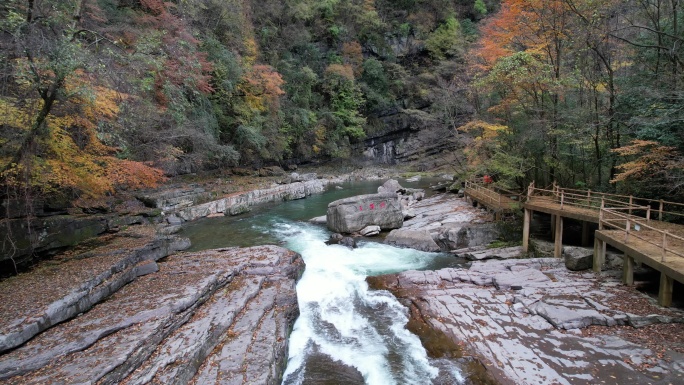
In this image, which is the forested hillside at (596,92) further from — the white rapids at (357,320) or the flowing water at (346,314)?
the white rapids at (357,320)

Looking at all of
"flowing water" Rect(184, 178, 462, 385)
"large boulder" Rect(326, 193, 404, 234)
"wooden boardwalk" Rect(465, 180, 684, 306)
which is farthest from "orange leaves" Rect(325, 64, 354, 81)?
"wooden boardwalk" Rect(465, 180, 684, 306)

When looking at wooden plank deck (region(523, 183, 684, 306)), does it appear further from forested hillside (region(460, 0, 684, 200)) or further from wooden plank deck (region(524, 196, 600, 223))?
forested hillside (region(460, 0, 684, 200))

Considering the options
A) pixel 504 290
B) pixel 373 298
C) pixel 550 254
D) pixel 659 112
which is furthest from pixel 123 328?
pixel 659 112

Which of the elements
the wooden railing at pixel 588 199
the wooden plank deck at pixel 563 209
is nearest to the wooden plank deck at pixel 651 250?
the wooden plank deck at pixel 563 209

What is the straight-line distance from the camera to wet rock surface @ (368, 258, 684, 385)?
6031 mm

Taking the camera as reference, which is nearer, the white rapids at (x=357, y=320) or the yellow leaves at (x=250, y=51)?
the white rapids at (x=357, y=320)

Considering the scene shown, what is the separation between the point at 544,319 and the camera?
7.80 meters

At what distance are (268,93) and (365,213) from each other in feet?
64.5

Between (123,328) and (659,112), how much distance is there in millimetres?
15802

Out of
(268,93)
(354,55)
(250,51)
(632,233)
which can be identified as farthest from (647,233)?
(354,55)

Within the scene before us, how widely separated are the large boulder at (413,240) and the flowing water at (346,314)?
548 mm

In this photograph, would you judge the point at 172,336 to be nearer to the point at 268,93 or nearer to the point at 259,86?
the point at 259,86

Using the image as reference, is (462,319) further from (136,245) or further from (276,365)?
(136,245)

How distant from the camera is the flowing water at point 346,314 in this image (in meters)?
6.89
